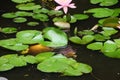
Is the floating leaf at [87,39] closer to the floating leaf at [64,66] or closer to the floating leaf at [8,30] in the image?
the floating leaf at [64,66]

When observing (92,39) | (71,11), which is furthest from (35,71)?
(71,11)

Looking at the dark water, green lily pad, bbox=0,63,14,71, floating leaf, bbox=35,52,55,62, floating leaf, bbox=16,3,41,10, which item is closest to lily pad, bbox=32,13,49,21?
floating leaf, bbox=16,3,41,10

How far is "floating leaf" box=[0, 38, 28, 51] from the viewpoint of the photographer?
4.83ft

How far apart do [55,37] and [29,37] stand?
129 mm

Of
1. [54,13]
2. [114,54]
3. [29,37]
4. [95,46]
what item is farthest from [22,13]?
[114,54]

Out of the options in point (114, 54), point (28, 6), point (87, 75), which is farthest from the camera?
point (28, 6)

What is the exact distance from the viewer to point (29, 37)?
1560 mm

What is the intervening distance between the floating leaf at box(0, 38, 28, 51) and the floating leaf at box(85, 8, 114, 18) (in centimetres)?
49

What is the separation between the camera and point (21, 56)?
1422mm

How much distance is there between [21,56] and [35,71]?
0.34ft

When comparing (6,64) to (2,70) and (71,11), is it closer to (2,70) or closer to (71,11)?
(2,70)

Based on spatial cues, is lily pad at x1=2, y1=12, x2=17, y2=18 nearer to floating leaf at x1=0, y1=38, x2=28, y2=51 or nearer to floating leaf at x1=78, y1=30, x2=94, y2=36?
floating leaf at x1=0, y1=38, x2=28, y2=51

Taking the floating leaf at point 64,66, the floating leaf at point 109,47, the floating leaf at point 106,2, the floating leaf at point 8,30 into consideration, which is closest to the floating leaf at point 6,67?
the floating leaf at point 64,66

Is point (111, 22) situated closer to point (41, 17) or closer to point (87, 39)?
point (87, 39)
